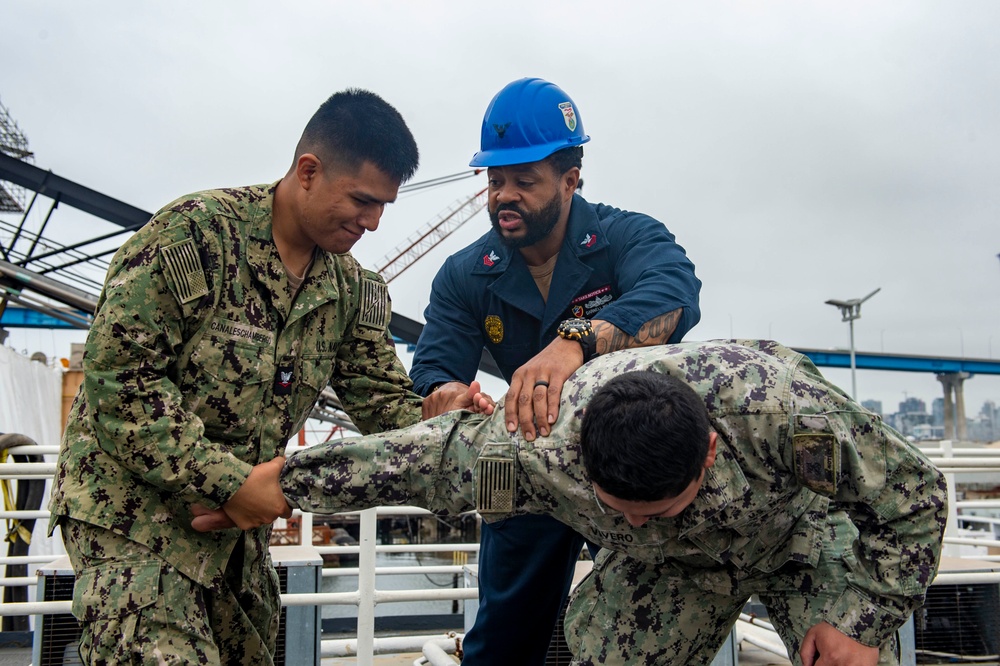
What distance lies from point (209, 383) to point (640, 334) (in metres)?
1.17

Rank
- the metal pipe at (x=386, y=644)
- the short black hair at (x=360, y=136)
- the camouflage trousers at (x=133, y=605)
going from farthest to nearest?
the metal pipe at (x=386, y=644)
the short black hair at (x=360, y=136)
the camouflage trousers at (x=133, y=605)

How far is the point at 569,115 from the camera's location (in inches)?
110

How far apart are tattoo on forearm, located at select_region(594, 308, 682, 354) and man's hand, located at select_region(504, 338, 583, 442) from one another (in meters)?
0.15

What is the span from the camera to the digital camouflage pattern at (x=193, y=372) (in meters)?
2.01

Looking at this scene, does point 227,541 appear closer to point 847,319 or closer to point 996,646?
point 996,646

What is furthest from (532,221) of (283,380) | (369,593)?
(369,593)

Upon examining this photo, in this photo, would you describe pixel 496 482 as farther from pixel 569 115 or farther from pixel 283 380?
pixel 569 115

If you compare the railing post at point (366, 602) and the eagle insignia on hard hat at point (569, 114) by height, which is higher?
the eagle insignia on hard hat at point (569, 114)

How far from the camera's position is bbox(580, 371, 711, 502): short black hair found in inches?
70.7

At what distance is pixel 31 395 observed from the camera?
31.0 ft

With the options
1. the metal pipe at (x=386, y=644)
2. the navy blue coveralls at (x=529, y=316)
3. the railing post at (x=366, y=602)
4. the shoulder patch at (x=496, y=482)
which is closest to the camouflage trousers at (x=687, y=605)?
the navy blue coveralls at (x=529, y=316)

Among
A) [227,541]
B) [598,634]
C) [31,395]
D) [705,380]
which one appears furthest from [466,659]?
[31,395]

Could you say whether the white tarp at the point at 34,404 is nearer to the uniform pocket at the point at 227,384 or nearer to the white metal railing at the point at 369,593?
the white metal railing at the point at 369,593

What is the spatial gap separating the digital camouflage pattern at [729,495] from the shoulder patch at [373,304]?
1.70 ft
